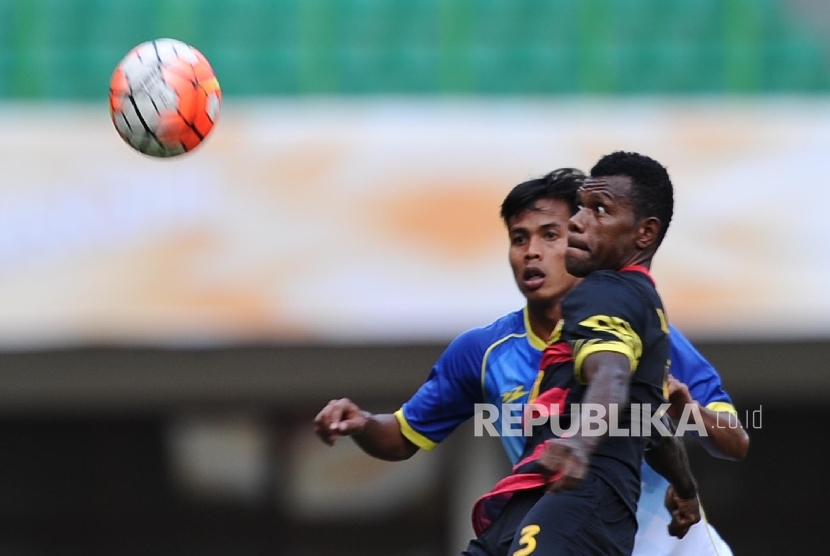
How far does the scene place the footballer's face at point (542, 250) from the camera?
4934 millimetres

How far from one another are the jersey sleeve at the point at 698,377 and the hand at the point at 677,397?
18.1 inches

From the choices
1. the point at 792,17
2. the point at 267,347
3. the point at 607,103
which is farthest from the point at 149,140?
the point at 792,17

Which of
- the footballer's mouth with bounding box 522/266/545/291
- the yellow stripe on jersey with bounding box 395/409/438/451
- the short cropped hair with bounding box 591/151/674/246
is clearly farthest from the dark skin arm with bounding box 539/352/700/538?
the yellow stripe on jersey with bounding box 395/409/438/451

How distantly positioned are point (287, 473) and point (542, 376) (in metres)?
9.37

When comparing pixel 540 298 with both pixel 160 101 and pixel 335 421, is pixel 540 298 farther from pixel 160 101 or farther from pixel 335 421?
pixel 160 101

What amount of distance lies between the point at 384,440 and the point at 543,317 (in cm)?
73

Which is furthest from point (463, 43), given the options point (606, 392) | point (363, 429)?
point (606, 392)

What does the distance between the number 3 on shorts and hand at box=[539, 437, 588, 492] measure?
14.2 inches

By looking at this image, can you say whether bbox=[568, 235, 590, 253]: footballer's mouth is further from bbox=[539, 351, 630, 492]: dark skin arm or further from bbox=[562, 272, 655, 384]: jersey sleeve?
bbox=[539, 351, 630, 492]: dark skin arm

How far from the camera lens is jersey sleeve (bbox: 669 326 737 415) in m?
4.92

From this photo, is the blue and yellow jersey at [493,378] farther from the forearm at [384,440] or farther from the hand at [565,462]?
the hand at [565,462]

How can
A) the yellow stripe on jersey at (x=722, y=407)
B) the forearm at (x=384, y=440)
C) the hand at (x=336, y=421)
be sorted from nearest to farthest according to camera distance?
the hand at (x=336, y=421), the yellow stripe on jersey at (x=722, y=407), the forearm at (x=384, y=440)

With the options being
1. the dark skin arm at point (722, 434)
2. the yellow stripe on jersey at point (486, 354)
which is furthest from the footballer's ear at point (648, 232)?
the yellow stripe on jersey at point (486, 354)

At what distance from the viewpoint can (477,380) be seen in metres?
5.12
